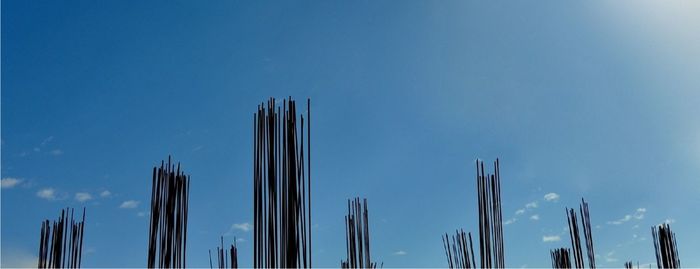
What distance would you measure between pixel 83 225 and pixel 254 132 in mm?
2068

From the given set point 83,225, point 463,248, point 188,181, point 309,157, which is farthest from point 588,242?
point 83,225

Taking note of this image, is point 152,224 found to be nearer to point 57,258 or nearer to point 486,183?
point 57,258

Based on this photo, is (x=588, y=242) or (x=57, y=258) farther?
(x=588, y=242)

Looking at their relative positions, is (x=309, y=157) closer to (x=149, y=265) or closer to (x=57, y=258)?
(x=149, y=265)

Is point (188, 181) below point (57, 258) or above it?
above

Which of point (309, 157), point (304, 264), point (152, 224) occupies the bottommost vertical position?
point (304, 264)

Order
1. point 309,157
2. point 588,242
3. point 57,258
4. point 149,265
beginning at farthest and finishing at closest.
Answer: point 588,242 → point 57,258 → point 149,265 → point 309,157

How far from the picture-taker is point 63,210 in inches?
180

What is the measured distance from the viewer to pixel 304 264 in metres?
2.87

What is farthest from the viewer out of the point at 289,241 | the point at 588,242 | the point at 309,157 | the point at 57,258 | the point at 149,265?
the point at 588,242

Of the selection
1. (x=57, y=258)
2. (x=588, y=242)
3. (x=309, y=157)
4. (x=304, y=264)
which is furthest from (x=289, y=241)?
(x=588, y=242)

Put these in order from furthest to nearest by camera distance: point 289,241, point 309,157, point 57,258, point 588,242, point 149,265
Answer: point 588,242, point 57,258, point 149,265, point 309,157, point 289,241

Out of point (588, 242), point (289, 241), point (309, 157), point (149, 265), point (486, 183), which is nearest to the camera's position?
point (289, 241)

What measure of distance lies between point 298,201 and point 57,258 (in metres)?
2.31
